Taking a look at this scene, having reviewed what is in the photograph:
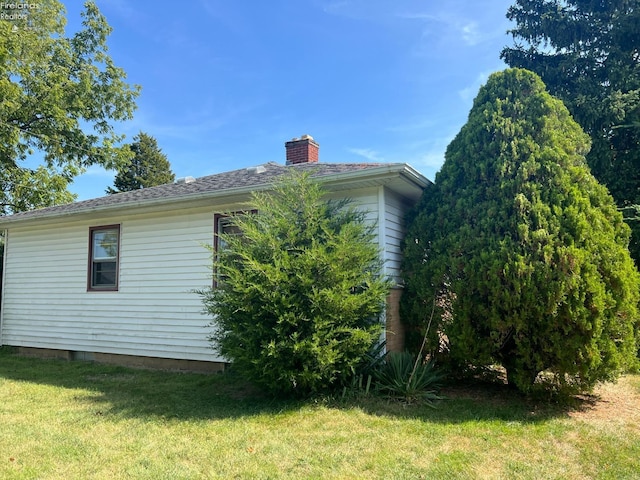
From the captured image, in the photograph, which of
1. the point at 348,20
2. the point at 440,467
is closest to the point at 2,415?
the point at 440,467

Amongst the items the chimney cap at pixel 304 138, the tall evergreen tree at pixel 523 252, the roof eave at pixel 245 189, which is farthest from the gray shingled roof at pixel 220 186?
the tall evergreen tree at pixel 523 252

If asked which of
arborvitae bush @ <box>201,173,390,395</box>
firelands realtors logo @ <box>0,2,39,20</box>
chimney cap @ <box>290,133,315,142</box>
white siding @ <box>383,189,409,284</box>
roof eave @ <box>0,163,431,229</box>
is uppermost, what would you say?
firelands realtors logo @ <box>0,2,39,20</box>

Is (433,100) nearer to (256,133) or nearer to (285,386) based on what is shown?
(256,133)

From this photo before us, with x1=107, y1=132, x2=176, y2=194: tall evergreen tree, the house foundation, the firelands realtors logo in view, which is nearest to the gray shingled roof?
the house foundation

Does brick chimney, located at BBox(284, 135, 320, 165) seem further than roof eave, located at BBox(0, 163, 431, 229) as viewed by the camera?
Yes

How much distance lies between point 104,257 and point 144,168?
23.3 m

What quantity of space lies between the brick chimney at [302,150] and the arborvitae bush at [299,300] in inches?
196

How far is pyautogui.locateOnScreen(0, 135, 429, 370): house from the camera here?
6582mm

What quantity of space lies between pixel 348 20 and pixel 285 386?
8.10 meters

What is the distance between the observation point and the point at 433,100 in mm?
10422

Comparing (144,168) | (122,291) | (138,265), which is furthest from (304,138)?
(144,168)

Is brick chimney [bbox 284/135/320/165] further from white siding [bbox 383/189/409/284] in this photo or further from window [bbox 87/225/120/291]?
window [bbox 87/225/120/291]

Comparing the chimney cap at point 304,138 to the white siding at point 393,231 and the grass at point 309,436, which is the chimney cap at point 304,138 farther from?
the grass at point 309,436

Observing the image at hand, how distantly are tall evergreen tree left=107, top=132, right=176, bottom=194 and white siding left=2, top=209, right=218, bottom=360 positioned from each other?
67.4 ft
